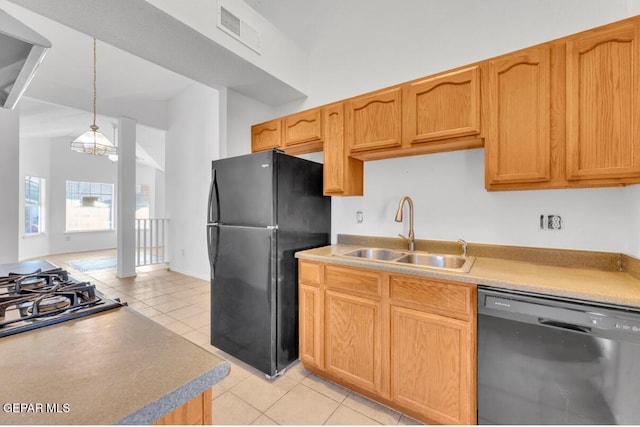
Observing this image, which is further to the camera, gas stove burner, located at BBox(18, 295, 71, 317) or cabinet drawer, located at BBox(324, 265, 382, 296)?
cabinet drawer, located at BBox(324, 265, 382, 296)

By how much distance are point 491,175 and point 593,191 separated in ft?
2.11

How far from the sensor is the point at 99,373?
1.96 feet

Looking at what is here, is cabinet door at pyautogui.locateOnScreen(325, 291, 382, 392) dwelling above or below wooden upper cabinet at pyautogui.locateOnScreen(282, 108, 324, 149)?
below

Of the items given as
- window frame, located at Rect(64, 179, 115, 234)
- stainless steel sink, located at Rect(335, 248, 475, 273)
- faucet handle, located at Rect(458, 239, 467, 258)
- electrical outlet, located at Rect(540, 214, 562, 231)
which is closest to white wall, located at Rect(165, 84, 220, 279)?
stainless steel sink, located at Rect(335, 248, 475, 273)

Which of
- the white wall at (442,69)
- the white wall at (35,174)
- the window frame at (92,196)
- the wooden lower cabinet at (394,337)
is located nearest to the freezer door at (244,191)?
the wooden lower cabinet at (394,337)

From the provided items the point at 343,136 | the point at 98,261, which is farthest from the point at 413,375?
the point at 98,261

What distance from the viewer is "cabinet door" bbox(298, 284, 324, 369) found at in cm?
202

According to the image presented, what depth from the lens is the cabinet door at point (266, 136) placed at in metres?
2.73

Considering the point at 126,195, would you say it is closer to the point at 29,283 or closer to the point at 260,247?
the point at 260,247

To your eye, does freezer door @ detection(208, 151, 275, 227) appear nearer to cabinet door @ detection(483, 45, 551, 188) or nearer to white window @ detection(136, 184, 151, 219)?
cabinet door @ detection(483, 45, 551, 188)

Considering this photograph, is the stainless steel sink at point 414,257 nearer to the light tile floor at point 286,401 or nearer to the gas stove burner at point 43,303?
the light tile floor at point 286,401

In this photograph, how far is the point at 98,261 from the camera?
6.30 meters

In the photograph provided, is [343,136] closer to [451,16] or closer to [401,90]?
[401,90]

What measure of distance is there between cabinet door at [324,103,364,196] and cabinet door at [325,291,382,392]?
0.89 m
